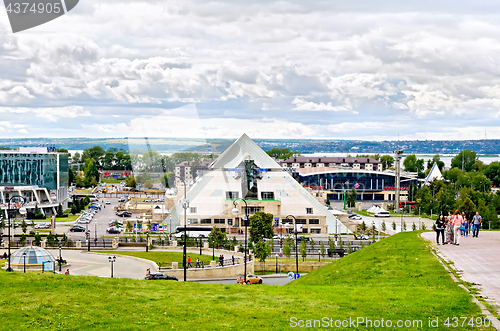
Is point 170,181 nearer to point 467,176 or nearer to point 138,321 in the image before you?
point 138,321

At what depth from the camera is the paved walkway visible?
14.0 m

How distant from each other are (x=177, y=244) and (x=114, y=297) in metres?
35.8

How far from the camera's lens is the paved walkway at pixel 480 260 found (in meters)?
14.0

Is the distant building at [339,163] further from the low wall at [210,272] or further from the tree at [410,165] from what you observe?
the low wall at [210,272]

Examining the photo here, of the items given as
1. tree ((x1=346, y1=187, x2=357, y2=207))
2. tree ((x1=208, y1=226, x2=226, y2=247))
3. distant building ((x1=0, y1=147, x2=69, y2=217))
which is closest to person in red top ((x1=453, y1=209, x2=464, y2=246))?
tree ((x1=208, y1=226, x2=226, y2=247))

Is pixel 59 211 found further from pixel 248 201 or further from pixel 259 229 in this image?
pixel 259 229

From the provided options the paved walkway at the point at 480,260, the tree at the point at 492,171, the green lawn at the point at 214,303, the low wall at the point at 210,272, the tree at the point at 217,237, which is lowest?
the low wall at the point at 210,272

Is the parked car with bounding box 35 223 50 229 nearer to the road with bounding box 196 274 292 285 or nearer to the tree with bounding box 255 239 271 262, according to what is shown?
the tree with bounding box 255 239 271 262

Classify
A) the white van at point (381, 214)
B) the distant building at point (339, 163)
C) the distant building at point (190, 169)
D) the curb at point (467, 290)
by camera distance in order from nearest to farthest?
1. the curb at point (467, 290)
2. the distant building at point (190, 169)
3. the white van at point (381, 214)
4. the distant building at point (339, 163)

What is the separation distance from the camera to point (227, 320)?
11.7 meters

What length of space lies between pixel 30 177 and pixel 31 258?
61.6 meters

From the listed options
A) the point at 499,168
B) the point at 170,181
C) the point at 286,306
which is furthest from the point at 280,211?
the point at 499,168

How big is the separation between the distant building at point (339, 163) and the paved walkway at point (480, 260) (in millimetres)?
128094

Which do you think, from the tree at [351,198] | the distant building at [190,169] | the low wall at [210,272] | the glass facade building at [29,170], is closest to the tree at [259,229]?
the distant building at [190,169]
